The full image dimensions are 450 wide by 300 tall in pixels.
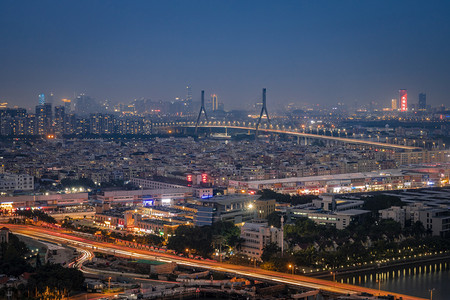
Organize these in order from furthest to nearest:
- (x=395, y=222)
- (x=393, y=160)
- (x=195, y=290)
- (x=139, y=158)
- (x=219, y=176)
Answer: (x=139, y=158), (x=393, y=160), (x=219, y=176), (x=395, y=222), (x=195, y=290)

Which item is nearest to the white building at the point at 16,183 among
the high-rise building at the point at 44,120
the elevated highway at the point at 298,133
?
the elevated highway at the point at 298,133

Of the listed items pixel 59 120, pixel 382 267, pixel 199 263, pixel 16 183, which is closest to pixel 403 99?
pixel 59 120

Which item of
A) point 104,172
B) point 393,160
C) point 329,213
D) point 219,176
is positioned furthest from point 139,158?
point 329,213

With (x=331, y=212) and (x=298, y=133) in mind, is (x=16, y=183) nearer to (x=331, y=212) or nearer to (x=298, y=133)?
(x=331, y=212)

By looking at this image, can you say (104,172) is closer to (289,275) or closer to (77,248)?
(77,248)

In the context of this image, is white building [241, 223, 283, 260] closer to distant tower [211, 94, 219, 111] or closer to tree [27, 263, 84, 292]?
tree [27, 263, 84, 292]

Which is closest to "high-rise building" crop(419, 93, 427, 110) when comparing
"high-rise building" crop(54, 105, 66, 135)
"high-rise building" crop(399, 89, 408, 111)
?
"high-rise building" crop(399, 89, 408, 111)
